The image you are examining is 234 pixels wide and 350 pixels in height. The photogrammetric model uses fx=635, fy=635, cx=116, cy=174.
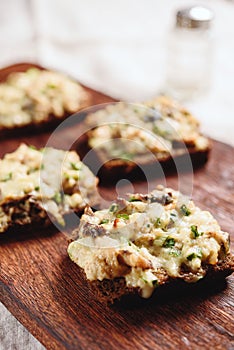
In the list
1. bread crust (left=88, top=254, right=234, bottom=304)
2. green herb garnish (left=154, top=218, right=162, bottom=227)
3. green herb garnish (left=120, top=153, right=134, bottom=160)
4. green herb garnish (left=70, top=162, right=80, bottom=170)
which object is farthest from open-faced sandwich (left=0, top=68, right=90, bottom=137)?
bread crust (left=88, top=254, right=234, bottom=304)

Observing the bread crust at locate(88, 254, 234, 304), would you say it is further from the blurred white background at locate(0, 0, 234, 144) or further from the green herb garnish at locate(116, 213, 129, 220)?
the blurred white background at locate(0, 0, 234, 144)

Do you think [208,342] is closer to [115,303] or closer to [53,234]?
[115,303]

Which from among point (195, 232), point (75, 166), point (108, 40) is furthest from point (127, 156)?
point (108, 40)

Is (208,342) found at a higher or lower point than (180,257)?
lower

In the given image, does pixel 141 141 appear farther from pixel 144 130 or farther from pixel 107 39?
pixel 107 39

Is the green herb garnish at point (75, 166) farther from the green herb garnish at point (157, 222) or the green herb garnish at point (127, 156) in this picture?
the green herb garnish at point (157, 222)

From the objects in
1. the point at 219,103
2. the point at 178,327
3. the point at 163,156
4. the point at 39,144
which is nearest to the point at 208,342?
the point at 178,327
